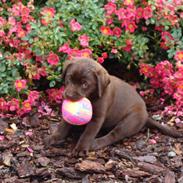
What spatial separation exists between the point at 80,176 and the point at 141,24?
2.25 metres

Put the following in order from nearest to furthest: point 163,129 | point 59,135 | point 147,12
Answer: point 59,135 < point 163,129 < point 147,12

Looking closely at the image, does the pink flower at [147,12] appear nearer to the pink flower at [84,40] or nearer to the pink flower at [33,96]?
the pink flower at [84,40]

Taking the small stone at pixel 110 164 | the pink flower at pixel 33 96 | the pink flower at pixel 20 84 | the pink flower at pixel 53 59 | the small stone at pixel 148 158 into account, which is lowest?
the small stone at pixel 110 164

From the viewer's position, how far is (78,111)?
15.6ft

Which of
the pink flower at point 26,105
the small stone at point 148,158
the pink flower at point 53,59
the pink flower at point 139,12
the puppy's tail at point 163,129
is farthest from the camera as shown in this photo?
the pink flower at point 139,12

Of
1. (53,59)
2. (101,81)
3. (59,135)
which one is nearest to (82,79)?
(101,81)

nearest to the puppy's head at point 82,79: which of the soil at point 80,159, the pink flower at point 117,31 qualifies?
the soil at point 80,159

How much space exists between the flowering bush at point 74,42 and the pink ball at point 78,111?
794mm

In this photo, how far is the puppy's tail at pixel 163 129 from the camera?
5.32 m

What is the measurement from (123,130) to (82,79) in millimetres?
732

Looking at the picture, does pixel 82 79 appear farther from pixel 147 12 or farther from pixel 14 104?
pixel 147 12

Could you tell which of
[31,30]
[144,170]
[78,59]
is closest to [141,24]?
[31,30]

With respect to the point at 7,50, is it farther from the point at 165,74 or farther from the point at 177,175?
the point at 177,175

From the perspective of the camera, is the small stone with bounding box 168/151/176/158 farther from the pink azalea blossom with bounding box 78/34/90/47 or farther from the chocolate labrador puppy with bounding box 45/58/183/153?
the pink azalea blossom with bounding box 78/34/90/47
